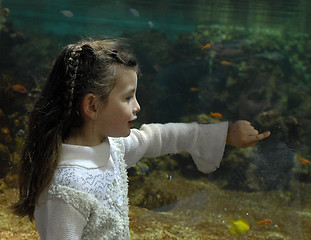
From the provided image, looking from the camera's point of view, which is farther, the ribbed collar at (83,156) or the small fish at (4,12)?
the small fish at (4,12)

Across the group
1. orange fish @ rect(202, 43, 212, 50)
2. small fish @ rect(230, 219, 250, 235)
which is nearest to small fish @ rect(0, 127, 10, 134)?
orange fish @ rect(202, 43, 212, 50)

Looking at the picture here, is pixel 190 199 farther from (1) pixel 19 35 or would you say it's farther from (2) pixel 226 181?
(1) pixel 19 35

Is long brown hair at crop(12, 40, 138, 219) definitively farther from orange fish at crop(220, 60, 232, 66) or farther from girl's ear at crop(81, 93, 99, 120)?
orange fish at crop(220, 60, 232, 66)

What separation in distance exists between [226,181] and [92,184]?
1.88 m

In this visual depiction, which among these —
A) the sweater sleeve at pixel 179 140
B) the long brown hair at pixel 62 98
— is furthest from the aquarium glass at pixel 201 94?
the long brown hair at pixel 62 98

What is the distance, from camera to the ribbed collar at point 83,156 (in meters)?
1.43

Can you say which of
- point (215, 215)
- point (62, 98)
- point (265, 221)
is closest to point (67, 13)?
point (215, 215)

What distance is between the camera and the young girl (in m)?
1.35

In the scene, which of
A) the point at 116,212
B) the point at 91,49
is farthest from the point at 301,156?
the point at 91,49

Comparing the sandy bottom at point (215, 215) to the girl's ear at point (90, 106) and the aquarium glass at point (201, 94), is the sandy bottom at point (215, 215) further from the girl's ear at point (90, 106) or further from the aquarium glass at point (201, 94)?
the girl's ear at point (90, 106)

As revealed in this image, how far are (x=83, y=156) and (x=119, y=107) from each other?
249mm

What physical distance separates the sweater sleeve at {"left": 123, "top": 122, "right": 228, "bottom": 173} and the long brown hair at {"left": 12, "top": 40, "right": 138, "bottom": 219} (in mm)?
375

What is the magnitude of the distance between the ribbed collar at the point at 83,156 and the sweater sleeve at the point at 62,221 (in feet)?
0.55

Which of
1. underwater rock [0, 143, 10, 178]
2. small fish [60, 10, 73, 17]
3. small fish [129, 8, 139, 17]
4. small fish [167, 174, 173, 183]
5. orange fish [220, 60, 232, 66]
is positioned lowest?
underwater rock [0, 143, 10, 178]
